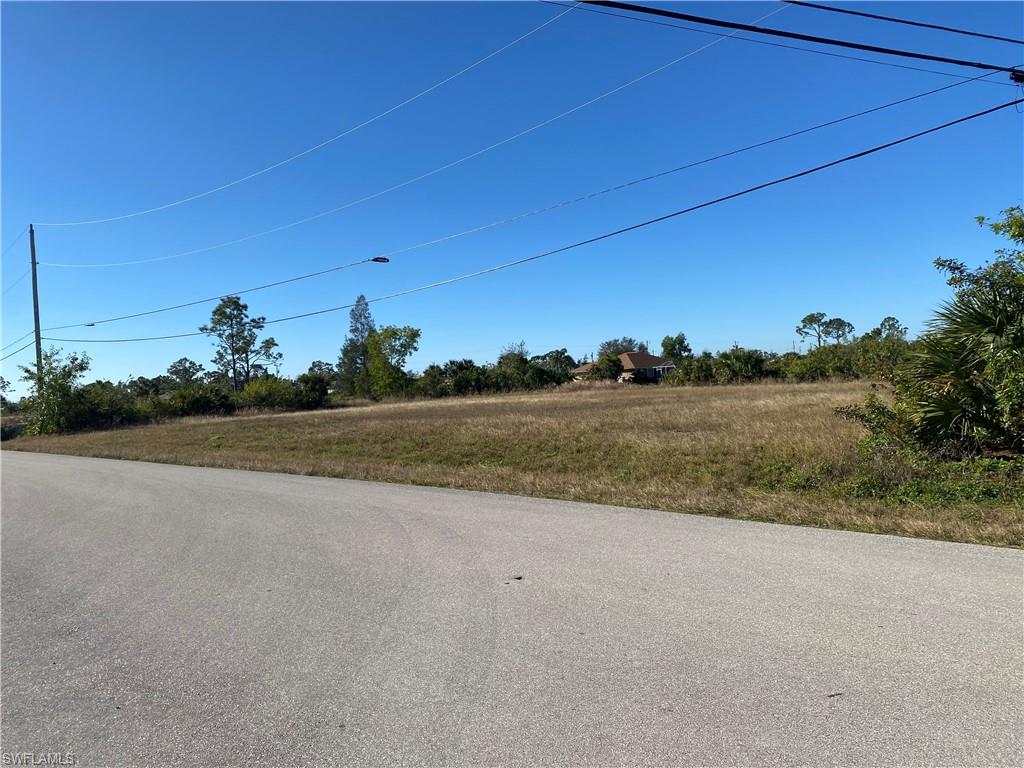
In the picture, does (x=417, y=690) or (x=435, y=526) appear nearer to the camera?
(x=417, y=690)

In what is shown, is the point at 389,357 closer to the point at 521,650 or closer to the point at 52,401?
the point at 52,401

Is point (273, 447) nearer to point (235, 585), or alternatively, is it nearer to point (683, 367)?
point (235, 585)

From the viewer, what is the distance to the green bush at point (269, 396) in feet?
220

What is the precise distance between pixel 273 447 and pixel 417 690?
2206 cm

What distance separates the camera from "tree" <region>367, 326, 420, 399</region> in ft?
286

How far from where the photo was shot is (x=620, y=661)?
3.77 m

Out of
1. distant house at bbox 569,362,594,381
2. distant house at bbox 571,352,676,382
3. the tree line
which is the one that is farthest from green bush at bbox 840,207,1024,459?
distant house at bbox 571,352,676,382

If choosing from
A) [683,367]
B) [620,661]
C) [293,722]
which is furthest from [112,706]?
[683,367]

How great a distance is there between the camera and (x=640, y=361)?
109062 mm

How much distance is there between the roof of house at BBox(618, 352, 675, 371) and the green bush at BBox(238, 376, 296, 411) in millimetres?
57641

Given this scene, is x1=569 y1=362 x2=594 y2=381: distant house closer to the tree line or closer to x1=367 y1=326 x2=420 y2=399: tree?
the tree line

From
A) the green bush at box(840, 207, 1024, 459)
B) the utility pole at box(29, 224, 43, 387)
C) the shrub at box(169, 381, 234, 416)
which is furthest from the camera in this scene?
the shrub at box(169, 381, 234, 416)

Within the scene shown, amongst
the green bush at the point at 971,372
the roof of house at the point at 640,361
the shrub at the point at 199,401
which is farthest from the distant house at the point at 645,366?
the green bush at the point at 971,372

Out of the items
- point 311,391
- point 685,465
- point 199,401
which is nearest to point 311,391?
point 311,391
